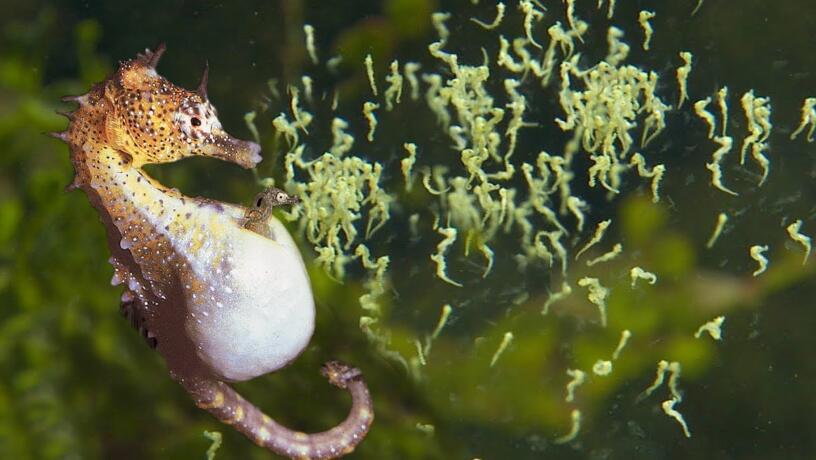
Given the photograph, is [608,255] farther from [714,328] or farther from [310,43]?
[310,43]

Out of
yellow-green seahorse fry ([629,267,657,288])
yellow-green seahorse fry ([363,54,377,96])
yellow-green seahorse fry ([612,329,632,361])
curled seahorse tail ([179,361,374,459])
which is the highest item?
yellow-green seahorse fry ([363,54,377,96])

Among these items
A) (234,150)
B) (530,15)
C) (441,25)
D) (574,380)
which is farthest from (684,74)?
(234,150)

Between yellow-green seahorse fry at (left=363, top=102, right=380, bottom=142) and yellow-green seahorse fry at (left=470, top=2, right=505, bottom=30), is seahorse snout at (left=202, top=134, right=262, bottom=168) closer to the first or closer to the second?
yellow-green seahorse fry at (left=363, top=102, right=380, bottom=142)

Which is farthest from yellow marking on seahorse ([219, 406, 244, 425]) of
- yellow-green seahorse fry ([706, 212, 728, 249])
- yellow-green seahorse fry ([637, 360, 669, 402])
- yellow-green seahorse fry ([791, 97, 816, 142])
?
yellow-green seahorse fry ([791, 97, 816, 142])

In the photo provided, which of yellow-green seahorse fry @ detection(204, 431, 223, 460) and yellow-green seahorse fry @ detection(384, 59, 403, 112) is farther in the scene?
yellow-green seahorse fry @ detection(204, 431, 223, 460)

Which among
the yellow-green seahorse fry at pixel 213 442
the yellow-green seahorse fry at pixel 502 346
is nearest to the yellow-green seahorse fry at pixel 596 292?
the yellow-green seahorse fry at pixel 502 346

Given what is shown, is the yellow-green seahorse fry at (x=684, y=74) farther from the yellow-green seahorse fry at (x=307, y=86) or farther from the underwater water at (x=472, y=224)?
the yellow-green seahorse fry at (x=307, y=86)

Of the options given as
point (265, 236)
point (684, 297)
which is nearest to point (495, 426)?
point (684, 297)
